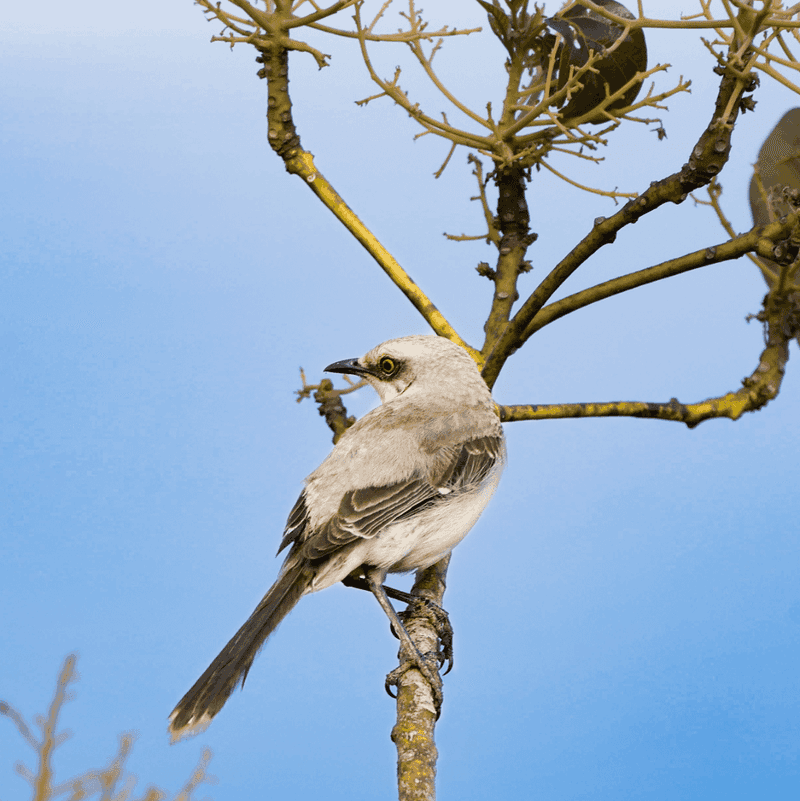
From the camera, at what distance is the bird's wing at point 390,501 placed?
3312 mm

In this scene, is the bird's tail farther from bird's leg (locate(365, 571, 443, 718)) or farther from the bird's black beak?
the bird's black beak

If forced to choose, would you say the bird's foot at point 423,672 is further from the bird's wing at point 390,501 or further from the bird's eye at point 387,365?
the bird's eye at point 387,365

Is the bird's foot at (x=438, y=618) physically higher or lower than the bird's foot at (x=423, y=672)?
higher

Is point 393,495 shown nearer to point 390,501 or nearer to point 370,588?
point 390,501

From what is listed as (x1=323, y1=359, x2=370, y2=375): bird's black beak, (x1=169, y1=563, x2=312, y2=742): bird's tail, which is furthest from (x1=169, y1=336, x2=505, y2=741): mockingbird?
(x1=323, y1=359, x2=370, y2=375): bird's black beak

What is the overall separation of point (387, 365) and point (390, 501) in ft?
3.23

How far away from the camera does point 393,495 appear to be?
3449 millimetres

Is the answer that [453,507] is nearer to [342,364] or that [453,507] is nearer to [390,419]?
[390,419]

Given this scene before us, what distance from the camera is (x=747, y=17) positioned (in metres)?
3.79

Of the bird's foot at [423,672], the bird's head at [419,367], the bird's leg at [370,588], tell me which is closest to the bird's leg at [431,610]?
the bird's leg at [370,588]

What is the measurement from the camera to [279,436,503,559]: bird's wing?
3312mm

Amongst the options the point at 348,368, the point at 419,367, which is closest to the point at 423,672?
the point at 419,367

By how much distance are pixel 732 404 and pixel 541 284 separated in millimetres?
1598

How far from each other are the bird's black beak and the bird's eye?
3.5 inches
